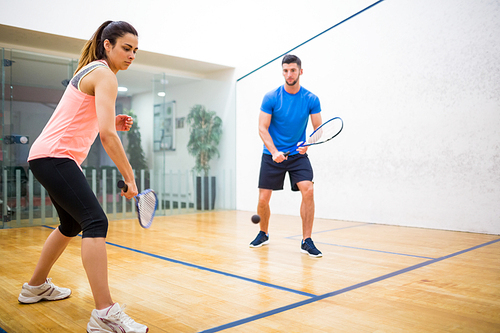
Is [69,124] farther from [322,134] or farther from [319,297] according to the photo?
[322,134]

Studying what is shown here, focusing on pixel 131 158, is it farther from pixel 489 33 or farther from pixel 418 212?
pixel 489 33

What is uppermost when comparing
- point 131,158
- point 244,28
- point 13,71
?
point 244,28

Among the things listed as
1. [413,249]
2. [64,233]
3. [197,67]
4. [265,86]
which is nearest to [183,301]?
[64,233]

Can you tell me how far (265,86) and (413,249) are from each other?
347 centimetres

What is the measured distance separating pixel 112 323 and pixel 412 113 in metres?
3.82

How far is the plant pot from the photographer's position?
606 cm

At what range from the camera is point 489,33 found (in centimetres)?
388

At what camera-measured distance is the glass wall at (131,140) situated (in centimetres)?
454

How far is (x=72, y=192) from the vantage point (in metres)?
1.46

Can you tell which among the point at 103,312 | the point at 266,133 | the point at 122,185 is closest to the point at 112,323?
the point at 103,312

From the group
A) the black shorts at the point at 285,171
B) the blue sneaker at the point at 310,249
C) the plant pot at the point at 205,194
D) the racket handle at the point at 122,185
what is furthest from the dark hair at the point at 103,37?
the plant pot at the point at 205,194

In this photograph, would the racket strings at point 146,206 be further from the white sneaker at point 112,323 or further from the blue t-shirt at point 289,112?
the blue t-shirt at point 289,112

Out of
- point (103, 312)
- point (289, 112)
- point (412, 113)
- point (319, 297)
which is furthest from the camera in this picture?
point (412, 113)

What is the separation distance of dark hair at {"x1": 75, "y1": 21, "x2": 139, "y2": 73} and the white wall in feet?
11.4
